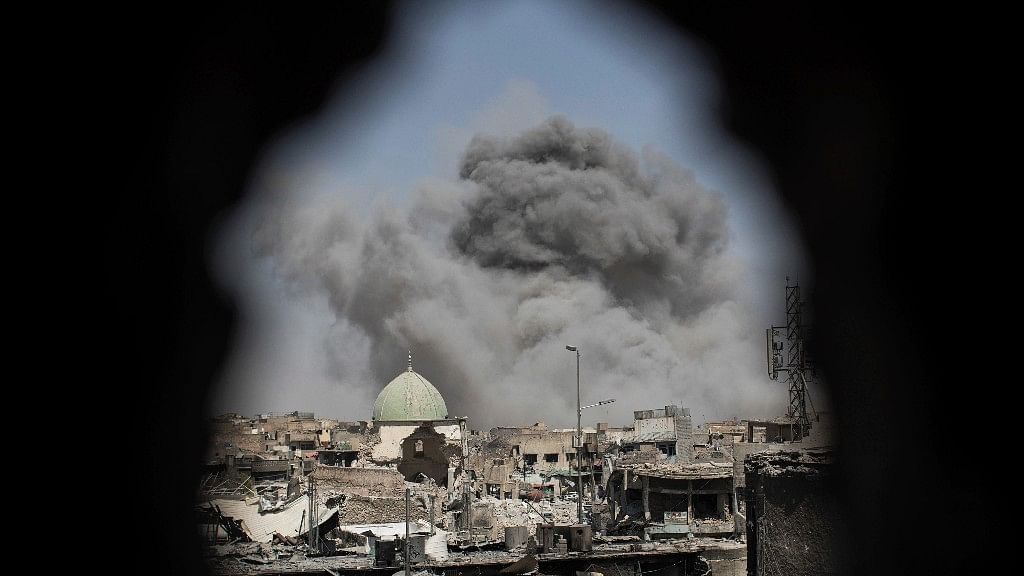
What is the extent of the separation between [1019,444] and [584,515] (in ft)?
62.4

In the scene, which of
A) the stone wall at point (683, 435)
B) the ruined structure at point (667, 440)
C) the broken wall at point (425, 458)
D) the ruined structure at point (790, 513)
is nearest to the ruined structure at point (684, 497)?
the ruined structure at point (667, 440)

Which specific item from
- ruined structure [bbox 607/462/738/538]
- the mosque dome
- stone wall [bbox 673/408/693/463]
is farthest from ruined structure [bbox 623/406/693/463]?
the mosque dome

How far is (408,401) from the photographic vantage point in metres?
47.3

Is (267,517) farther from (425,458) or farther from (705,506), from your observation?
(425,458)

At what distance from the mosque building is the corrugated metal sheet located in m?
10.9

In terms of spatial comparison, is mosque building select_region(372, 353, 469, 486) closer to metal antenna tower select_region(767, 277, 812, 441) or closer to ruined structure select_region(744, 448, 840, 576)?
metal antenna tower select_region(767, 277, 812, 441)

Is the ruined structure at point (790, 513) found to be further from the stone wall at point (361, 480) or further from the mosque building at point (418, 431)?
the mosque building at point (418, 431)

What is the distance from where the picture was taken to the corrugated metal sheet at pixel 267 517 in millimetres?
18312

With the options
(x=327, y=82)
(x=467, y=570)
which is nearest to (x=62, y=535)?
(x=327, y=82)

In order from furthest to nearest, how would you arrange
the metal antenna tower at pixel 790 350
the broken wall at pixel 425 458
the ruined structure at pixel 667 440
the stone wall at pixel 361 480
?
the broken wall at pixel 425 458, the ruined structure at pixel 667 440, the stone wall at pixel 361 480, the metal antenna tower at pixel 790 350

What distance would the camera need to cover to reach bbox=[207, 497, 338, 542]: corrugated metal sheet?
1831 centimetres

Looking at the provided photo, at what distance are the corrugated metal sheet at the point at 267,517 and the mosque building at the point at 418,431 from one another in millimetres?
10858

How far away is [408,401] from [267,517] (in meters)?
28.5

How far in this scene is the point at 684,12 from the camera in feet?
16.3
